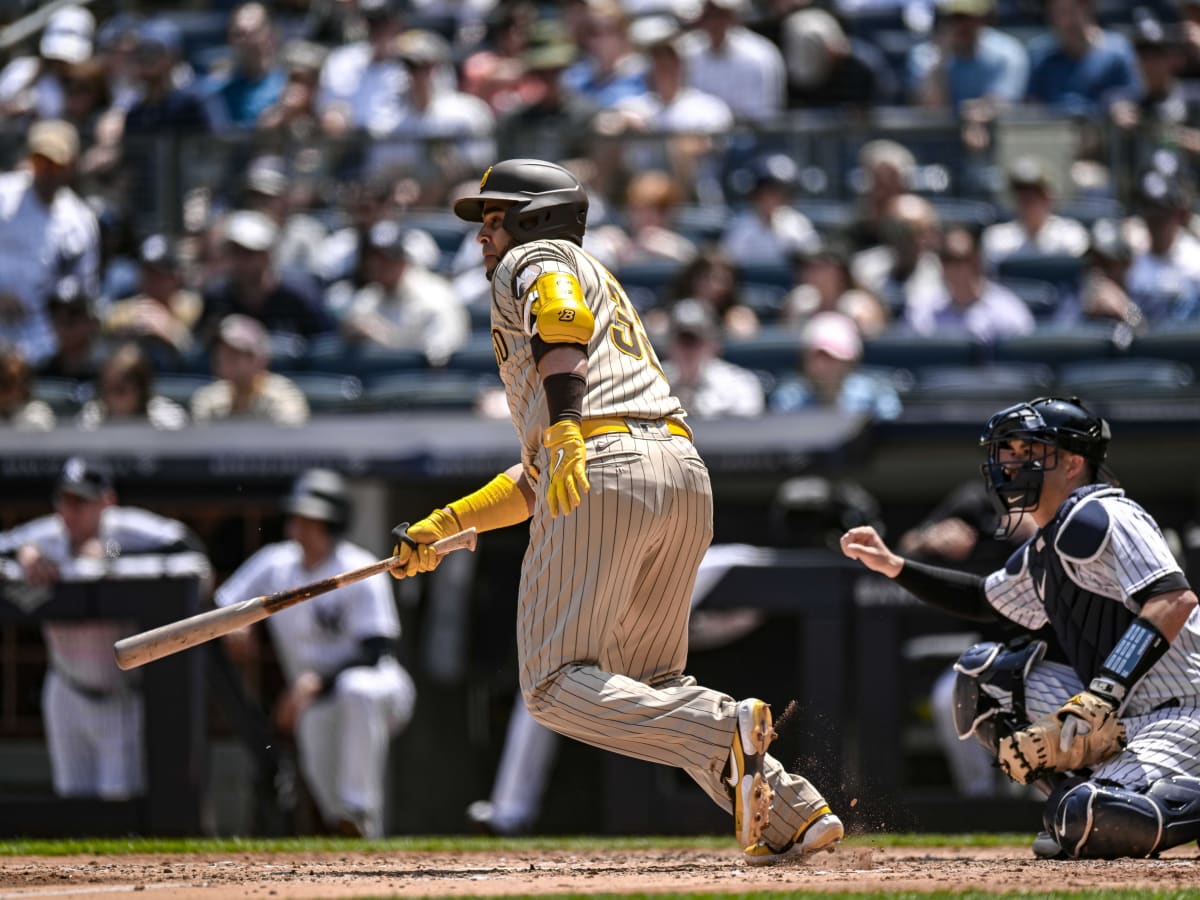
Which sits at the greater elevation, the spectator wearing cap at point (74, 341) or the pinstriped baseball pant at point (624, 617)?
the pinstriped baseball pant at point (624, 617)

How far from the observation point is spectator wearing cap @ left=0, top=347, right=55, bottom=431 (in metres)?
9.55

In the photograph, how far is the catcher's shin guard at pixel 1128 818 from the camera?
191 inches

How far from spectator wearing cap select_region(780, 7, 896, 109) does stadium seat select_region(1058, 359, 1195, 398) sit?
291 cm

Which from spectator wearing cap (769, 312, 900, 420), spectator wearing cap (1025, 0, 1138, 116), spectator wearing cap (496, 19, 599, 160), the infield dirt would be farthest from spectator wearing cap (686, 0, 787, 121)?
the infield dirt

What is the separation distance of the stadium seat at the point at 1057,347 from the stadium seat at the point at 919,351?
0.13 meters

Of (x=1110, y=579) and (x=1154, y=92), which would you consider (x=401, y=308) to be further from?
(x=1110, y=579)

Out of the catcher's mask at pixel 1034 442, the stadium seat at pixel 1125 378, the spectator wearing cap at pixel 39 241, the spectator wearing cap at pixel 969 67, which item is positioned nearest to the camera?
the catcher's mask at pixel 1034 442

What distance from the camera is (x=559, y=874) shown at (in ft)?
16.4

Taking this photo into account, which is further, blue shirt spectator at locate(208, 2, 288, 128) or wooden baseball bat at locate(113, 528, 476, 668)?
blue shirt spectator at locate(208, 2, 288, 128)

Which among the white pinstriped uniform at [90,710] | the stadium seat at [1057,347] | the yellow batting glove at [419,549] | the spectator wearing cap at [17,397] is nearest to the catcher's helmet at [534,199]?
the yellow batting glove at [419,549]

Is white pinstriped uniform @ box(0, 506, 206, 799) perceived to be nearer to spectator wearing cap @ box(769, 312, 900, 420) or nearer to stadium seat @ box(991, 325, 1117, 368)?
spectator wearing cap @ box(769, 312, 900, 420)

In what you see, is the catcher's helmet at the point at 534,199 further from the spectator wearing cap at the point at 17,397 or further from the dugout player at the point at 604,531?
the spectator wearing cap at the point at 17,397

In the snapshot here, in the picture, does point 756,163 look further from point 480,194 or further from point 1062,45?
point 480,194

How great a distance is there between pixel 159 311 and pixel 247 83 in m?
2.46
